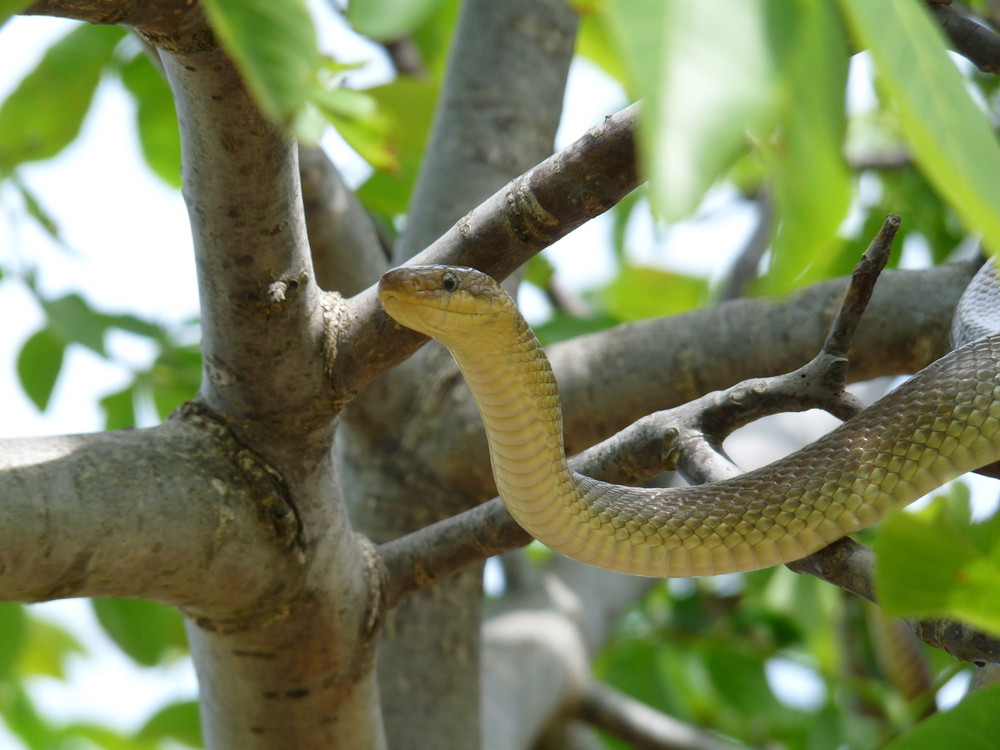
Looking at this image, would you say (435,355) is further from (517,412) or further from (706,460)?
(706,460)

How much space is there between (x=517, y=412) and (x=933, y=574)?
3.39 ft

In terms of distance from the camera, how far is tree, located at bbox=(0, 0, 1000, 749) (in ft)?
1.85

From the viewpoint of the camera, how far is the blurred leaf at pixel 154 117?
A: 3.22 meters

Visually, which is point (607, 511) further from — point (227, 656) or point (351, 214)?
point (351, 214)

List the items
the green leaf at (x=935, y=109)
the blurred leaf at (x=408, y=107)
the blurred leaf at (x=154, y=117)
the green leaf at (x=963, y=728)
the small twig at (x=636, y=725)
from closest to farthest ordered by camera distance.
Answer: the green leaf at (x=935, y=109), the green leaf at (x=963, y=728), the blurred leaf at (x=154, y=117), the blurred leaf at (x=408, y=107), the small twig at (x=636, y=725)

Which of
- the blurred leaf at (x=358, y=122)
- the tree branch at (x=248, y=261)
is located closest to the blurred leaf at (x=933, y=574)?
the tree branch at (x=248, y=261)

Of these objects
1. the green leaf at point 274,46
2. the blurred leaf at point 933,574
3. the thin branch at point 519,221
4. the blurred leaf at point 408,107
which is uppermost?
the blurred leaf at point 408,107

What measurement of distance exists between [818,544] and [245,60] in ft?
5.07

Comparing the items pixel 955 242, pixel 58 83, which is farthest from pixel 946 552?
pixel 955 242

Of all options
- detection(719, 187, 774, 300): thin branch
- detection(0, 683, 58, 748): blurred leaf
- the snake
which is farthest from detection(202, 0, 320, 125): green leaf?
detection(719, 187, 774, 300): thin branch

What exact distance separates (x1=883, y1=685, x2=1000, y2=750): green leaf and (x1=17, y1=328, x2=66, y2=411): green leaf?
2972 millimetres

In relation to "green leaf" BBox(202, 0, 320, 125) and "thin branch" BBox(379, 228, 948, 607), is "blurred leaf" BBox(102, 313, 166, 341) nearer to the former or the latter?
"thin branch" BBox(379, 228, 948, 607)

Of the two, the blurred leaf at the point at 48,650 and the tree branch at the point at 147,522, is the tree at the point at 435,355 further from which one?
the blurred leaf at the point at 48,650

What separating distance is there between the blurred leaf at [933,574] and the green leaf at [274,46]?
77cm
